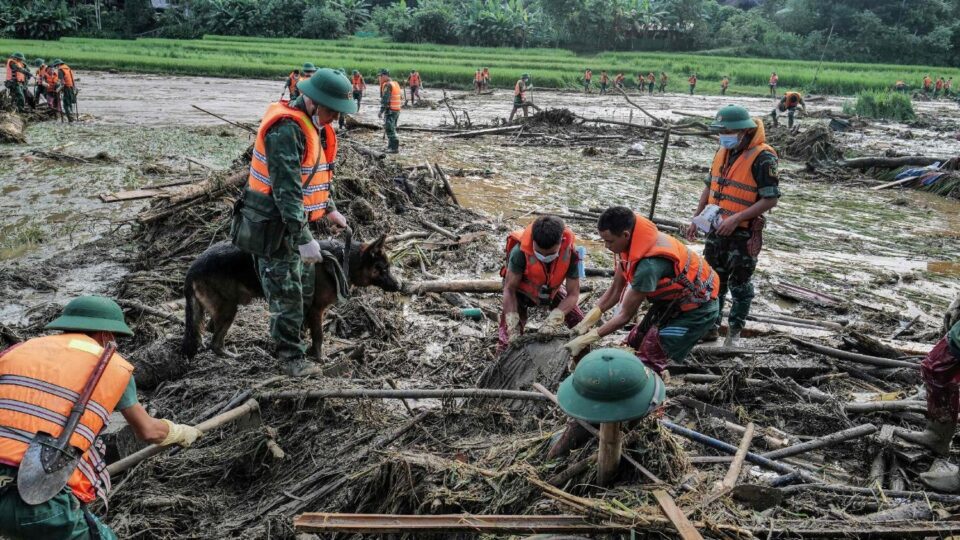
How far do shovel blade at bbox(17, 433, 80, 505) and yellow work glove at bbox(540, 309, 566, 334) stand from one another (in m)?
3.00

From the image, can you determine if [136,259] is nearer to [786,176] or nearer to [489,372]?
[489,372]

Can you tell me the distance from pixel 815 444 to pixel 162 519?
13.2 ft

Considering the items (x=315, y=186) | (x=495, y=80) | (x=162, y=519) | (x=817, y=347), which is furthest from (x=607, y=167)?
(x=495, y=80)

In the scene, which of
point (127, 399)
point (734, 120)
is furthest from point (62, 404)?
point (734, 120)

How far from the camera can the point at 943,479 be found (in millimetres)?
3715

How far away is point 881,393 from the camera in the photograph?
5.06 meters

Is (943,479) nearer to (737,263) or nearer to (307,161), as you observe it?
(737,263)

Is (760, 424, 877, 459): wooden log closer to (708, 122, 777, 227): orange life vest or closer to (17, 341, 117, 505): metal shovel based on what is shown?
(708, 122, 777, 227): orange life vest

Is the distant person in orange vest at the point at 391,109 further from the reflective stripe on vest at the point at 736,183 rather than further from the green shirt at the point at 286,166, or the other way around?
the green shirt at the point at 286,166

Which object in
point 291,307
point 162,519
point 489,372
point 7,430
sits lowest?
point 162,519

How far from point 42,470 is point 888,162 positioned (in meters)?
18.3

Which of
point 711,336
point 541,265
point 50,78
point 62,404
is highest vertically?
point 50,78

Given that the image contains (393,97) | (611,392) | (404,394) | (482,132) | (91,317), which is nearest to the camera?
(611,392)

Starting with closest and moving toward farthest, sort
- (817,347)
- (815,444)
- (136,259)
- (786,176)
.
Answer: (815,444) → (817,347) → (136,259) → (786,176)
